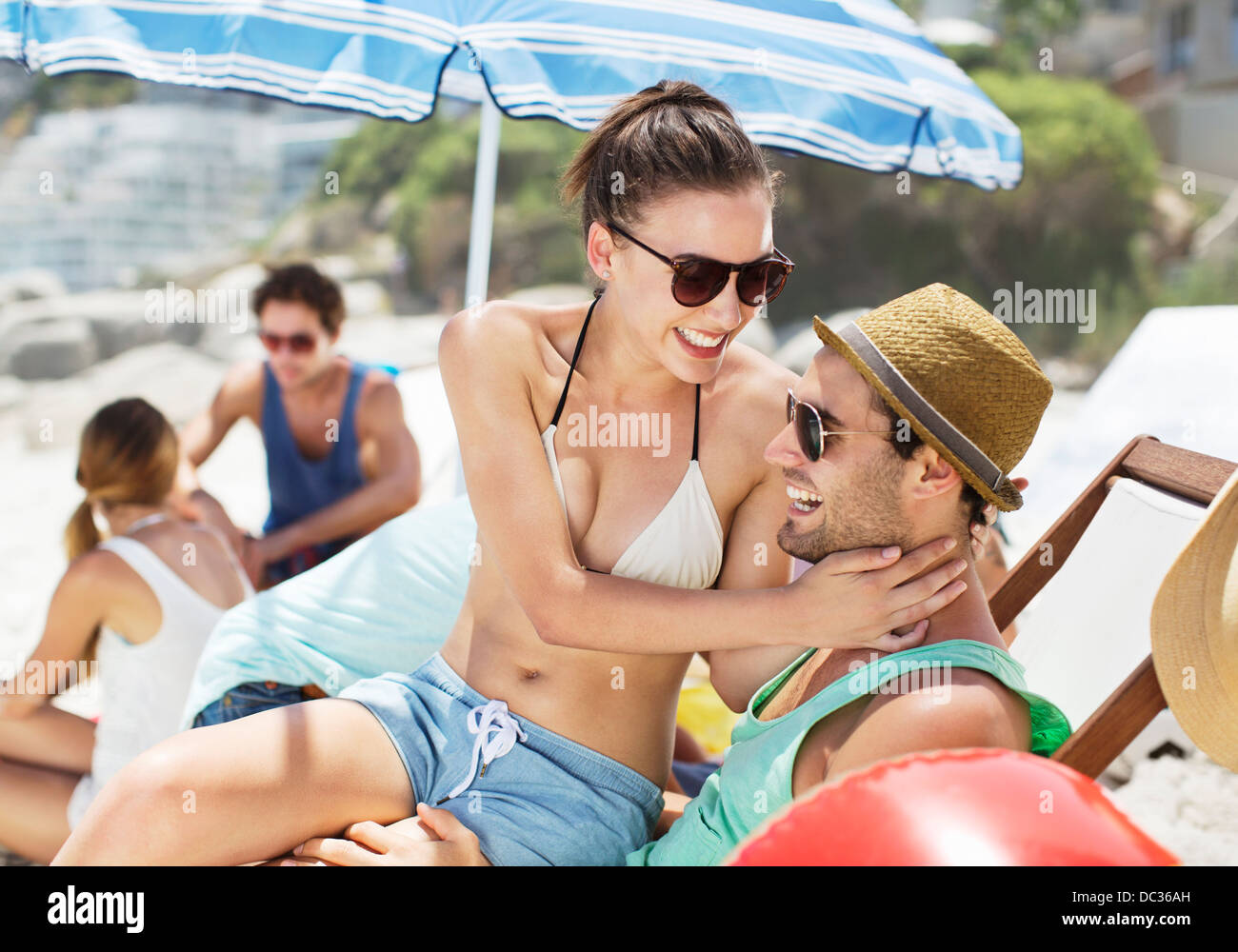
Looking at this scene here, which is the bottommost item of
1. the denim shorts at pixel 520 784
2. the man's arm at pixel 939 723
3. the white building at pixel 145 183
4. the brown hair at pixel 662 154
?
the denim shorts at pixel 520 784

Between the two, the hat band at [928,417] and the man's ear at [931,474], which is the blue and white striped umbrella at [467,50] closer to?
the hat band at [928,417]

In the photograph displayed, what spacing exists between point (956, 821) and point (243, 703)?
1.79 meters

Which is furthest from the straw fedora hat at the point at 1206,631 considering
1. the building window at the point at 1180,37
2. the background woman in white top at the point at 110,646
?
the building window at the point at 1180,37

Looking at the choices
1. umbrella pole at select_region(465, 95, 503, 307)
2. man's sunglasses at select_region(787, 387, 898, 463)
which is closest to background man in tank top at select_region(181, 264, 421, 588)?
umbrella pole at select_region(465, 95, 503, 307)

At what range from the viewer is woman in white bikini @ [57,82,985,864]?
1.97 meters

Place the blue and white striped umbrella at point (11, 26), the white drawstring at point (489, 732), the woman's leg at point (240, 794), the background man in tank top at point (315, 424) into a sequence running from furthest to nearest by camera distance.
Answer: the background man in tank top at point (315, 424) → the blue and white striped umbrella at point (11, 26) → the white drawstring at point (489, 732) → the woman's leg at point (240, 794)

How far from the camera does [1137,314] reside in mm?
A: 19766

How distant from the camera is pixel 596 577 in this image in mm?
2094

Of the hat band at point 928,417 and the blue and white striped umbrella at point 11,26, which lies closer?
the hat band at point 928,417

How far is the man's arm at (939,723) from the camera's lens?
1.70m

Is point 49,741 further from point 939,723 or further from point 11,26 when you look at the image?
point 939,723

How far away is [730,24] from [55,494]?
10.4 meters

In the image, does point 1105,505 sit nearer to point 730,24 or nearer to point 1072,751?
point 1072,751

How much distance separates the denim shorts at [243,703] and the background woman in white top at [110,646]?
67 cm
